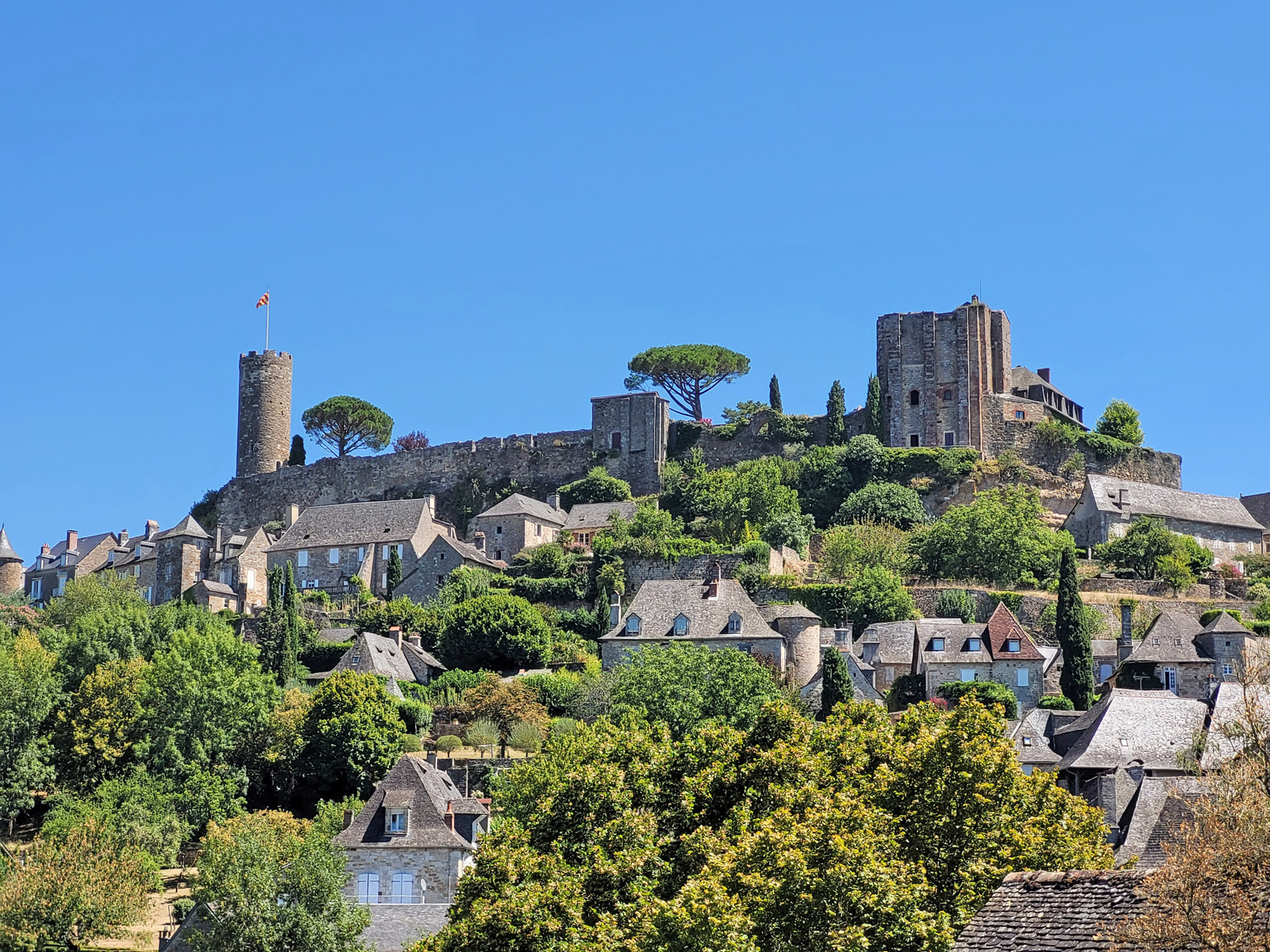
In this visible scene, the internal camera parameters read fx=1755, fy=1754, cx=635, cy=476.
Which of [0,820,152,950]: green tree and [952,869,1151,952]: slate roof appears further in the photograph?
[0,820,152,950]: green tree

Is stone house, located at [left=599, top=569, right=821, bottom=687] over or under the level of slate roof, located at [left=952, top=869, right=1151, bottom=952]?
over

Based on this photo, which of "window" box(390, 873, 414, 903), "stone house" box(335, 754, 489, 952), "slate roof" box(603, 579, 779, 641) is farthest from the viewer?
"slate roof" box(603, 579, 779, 641)

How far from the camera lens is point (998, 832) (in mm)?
25797

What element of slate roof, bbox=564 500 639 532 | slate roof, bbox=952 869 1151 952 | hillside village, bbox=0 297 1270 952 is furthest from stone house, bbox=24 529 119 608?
slate roof, bbox=952 869 1151 952

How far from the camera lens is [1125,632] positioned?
68312mm

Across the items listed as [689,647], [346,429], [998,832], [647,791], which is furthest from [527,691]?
[346,429]

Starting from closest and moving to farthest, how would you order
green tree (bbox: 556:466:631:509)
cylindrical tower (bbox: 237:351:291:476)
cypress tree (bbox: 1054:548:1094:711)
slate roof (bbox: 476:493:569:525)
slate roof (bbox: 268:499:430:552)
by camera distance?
1. cypress tree (bbox: 1054:548:1094:711)
2. slate roof (bbox: 268:499:430:552)
3. slate roof (bbox: 476:493:569:525)
4. green tree (bbox: 556:466:631:509)
5. cylindrical tower (bbox: 237:351:291:476)

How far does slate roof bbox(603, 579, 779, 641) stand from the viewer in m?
65.6

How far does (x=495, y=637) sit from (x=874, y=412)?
96.9ft

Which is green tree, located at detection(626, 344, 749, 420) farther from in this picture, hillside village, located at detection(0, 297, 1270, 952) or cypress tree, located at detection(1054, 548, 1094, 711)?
cypress tree, located at detection(1054, 548, 1094, 711)

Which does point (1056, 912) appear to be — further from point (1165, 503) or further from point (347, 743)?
point (1165, 503)

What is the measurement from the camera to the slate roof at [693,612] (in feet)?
215

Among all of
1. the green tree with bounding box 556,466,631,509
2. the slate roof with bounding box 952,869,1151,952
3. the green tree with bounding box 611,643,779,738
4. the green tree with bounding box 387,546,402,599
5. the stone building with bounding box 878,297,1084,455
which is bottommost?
the slate roof with bounding box 952,869,1151,952

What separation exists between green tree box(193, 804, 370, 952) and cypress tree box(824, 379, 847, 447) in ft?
175
